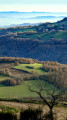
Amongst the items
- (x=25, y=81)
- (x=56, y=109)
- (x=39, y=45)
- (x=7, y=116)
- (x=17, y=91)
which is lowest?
(x=39, y=45)

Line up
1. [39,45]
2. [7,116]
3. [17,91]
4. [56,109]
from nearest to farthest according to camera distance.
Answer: [7,116] → [56,109] → [17,91] → [39,45]

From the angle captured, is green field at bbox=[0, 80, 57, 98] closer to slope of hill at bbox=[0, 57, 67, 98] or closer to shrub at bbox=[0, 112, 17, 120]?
slope of hill at bbox=[0, 57, 67, 98]

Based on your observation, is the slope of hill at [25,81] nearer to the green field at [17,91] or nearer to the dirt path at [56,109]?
the green field at [17,91]

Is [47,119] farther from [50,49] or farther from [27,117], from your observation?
[50,49]

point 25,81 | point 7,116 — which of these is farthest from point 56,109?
point 25,81

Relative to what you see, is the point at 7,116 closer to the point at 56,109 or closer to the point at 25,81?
the point at 56,109

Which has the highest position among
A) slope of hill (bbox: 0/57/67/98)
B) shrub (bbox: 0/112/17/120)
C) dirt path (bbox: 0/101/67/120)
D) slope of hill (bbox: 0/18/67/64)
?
shrub (bbox: 0/112/17/120)

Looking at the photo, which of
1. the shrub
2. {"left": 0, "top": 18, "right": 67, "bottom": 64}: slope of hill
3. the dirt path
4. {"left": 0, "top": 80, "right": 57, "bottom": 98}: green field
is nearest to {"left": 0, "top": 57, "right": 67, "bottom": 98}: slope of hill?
{"left": 0, "top": 80, "right": 57, "bottom": 98}: green field

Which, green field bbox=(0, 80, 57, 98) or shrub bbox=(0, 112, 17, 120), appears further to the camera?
green field bbox=(0, 80, 57, 98)

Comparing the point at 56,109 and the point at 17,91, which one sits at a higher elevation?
Result: the point at 56,109
